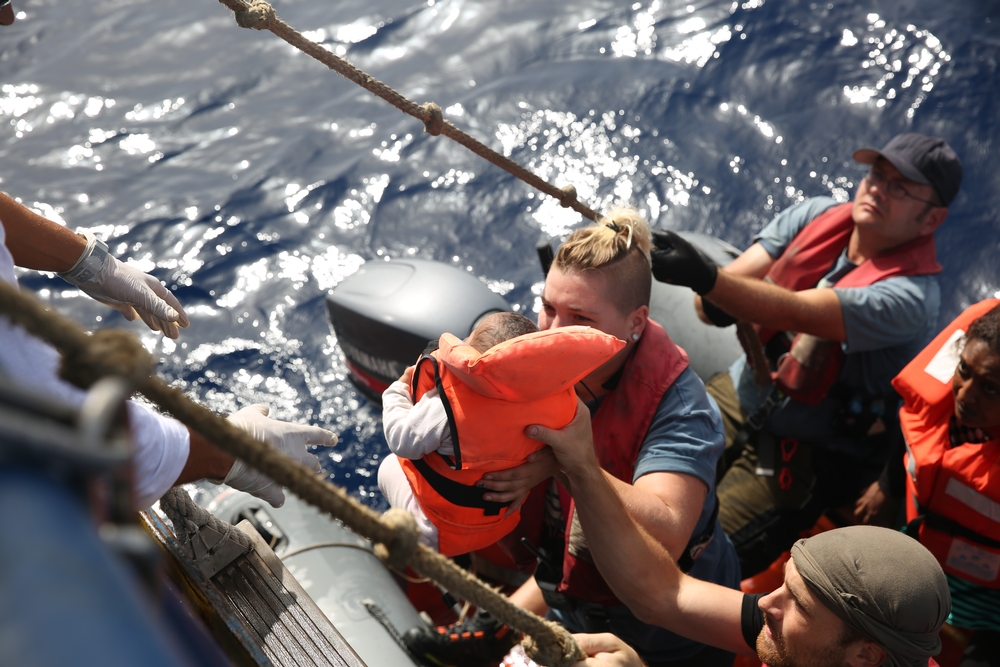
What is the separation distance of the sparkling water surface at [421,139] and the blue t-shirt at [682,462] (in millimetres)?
1871

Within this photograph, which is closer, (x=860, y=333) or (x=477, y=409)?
(x=477, y=409)

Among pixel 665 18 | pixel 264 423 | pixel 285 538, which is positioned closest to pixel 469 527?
pixel 264 423

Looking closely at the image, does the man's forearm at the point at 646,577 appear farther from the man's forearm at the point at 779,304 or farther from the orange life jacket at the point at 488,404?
the man's forearm at the point at 779,304

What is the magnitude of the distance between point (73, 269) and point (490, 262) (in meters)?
3.15

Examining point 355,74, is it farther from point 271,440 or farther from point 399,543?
point 399,543

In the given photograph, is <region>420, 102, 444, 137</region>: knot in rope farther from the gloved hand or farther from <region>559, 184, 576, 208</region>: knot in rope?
the gloved hand

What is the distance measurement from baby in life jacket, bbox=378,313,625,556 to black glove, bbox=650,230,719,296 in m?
0.90

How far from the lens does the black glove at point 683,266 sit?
2.55 metres

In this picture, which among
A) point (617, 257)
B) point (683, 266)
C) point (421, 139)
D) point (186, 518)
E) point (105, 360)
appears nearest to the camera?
point (105, 360)

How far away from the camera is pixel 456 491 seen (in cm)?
176

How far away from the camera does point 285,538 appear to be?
269cm

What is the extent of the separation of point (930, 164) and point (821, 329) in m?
0.81

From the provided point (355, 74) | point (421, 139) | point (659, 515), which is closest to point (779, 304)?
point (659, 515)

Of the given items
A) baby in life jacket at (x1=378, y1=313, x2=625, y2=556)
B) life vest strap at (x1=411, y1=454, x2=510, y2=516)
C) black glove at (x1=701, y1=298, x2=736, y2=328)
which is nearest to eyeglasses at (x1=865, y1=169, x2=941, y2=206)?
black glove at (x1=701, y1=298, x2=736, y2=328)
